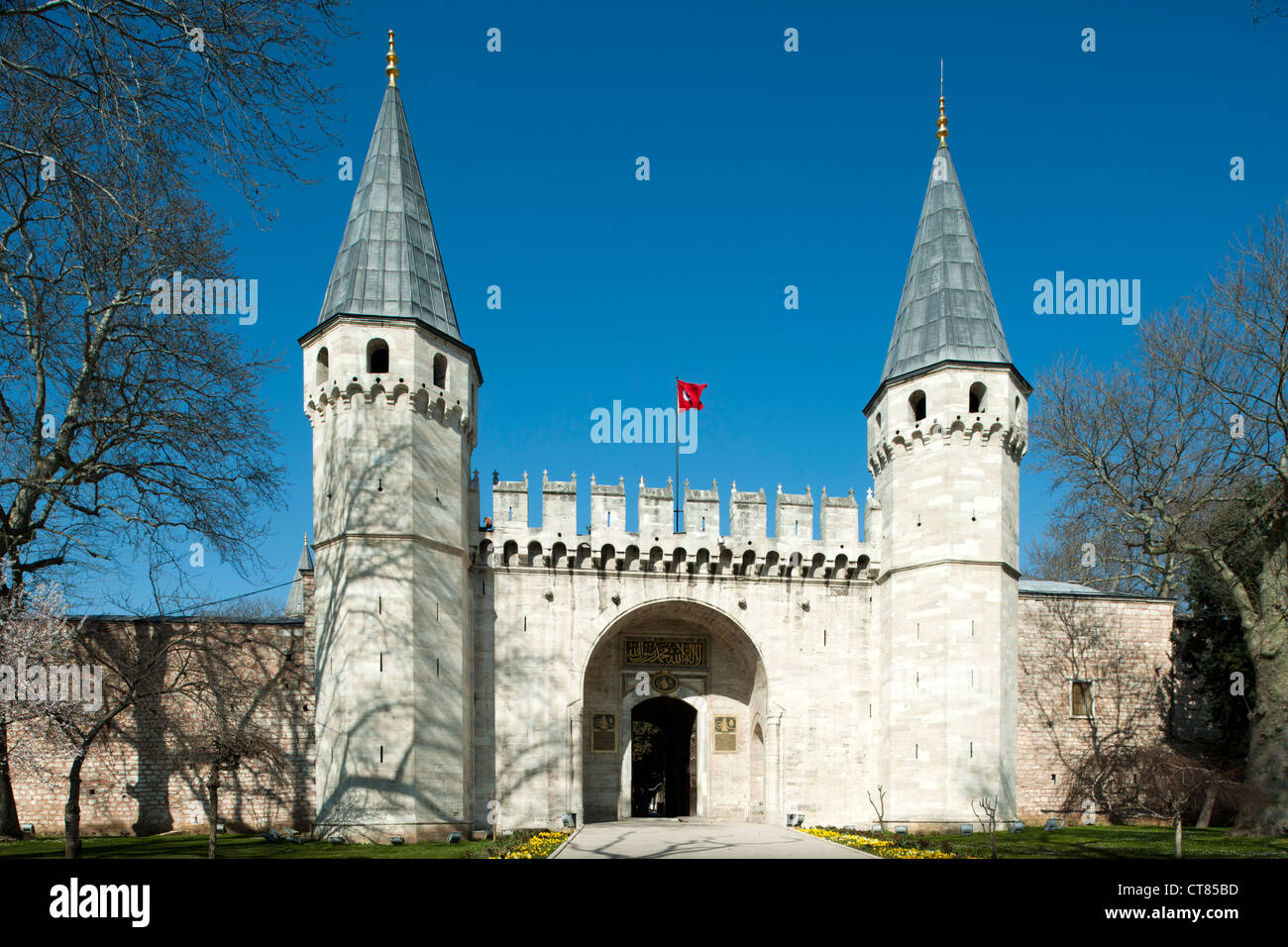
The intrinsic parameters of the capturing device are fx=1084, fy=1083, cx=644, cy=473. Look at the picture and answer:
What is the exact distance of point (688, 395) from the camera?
2530cm

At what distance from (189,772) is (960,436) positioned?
1707cm

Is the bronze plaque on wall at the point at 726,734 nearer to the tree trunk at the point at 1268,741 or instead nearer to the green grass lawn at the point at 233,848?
the green grass lawn at the point at 233,848

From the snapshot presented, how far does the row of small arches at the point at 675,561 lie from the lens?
23.2 m

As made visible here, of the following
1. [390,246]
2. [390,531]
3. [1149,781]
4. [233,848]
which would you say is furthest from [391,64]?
[1149,781]

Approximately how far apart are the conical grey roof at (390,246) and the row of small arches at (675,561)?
15.8ft

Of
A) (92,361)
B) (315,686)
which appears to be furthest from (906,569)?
(92,361)

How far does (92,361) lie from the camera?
58.4ft

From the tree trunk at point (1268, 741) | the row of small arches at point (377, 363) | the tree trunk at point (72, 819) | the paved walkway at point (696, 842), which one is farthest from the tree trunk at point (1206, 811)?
the tree trunk at point (72, 819)

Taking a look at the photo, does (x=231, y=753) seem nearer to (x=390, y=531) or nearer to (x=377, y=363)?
(x=390, y=531)

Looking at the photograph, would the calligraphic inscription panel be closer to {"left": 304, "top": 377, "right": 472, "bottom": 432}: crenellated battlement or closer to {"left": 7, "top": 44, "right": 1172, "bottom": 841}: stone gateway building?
{"left": 7, "top": 44, "right": 1172, "bottom": 841}: stone gateway building

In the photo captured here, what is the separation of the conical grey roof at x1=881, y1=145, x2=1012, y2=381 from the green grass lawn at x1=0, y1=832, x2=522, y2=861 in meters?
13.6

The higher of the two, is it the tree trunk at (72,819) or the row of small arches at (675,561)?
the row of small arches at (675,561)
